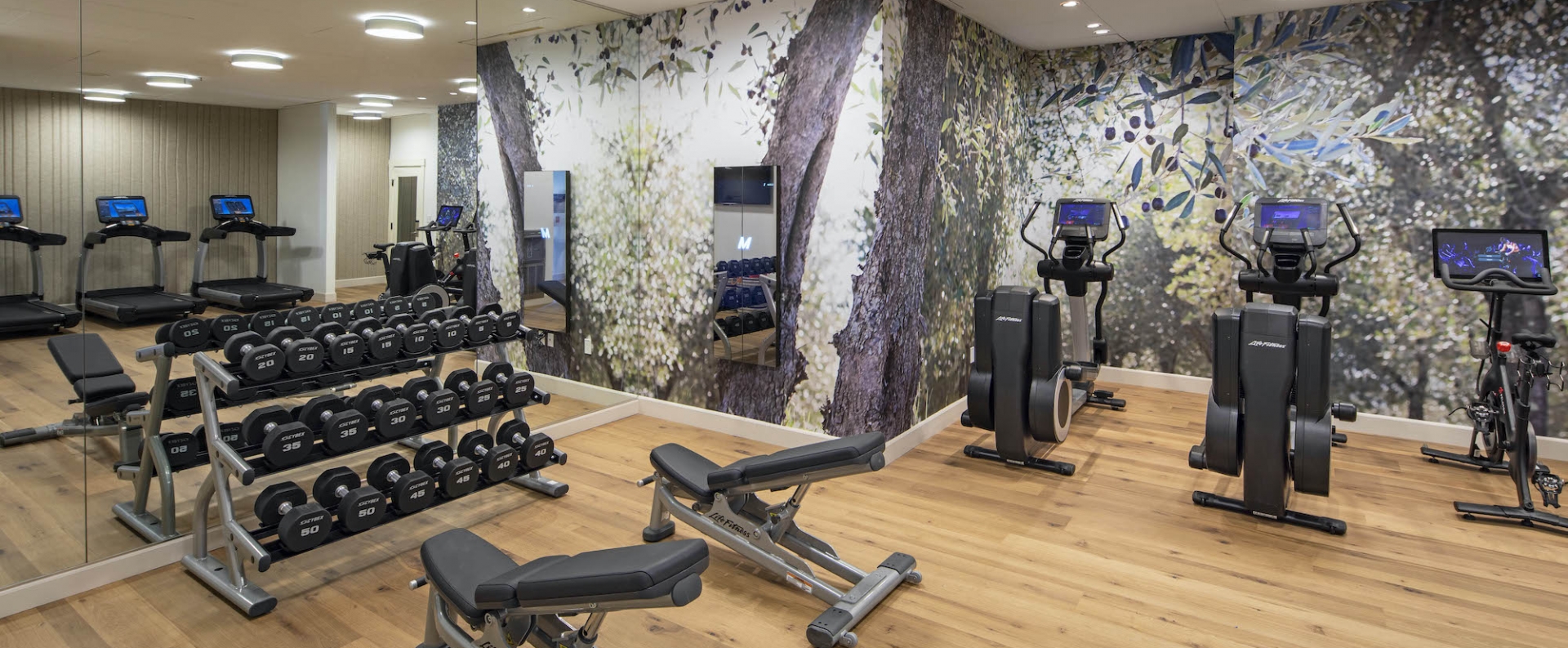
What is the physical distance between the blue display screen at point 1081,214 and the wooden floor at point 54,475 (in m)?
4.62

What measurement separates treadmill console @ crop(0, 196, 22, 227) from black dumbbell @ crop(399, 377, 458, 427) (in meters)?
1.27

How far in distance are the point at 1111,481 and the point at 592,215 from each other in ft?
10.6

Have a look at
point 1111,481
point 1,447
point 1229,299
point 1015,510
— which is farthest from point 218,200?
point 1229,299

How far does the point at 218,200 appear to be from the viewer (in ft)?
10.3

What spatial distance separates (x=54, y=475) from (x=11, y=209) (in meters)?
0.85

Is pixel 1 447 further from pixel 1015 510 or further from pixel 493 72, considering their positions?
pixel 1015 510

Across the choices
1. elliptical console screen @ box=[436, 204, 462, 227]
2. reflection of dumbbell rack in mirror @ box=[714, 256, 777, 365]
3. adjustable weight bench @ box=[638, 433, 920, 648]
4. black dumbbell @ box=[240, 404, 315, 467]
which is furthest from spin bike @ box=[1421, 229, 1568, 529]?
elliptical console screen @ box=[436, 204, 462, 227]

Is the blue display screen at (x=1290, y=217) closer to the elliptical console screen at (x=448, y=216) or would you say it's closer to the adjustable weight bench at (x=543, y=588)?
the adjustable weight bench at (x=543, y=588)

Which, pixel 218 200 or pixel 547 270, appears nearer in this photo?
pixel 218 200

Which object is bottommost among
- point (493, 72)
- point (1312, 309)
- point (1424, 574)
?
point (1424, 574)

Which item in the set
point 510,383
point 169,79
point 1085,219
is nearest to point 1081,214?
point 1085,219

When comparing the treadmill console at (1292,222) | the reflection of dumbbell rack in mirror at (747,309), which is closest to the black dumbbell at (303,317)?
the reflection of dumbbell rack in mirror at (747,309)

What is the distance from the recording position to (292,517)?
9.01ft

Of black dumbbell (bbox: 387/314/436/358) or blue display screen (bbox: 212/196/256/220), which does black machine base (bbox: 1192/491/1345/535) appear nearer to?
black dumbbell (bbox: 387/314/436/358)
